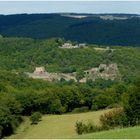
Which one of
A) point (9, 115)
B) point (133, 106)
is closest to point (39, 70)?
point (9, 115)

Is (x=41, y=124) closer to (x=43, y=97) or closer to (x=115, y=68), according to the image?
(x=43, y=97)

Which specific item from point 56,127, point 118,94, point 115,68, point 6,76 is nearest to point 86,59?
point 115,68

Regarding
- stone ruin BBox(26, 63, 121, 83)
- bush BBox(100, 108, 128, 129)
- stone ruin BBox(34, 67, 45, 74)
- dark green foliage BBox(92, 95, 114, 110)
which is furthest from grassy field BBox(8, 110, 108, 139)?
stone ruin BBox(34, 67, 45, 74)

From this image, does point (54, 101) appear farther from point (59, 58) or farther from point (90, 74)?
point (59, 58)

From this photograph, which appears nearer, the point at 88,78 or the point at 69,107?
the point at 69,107

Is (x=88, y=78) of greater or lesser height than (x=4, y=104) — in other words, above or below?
below

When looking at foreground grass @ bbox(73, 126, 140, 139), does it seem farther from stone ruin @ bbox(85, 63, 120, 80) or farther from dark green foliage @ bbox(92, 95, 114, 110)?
stone ruin @ bbox(85, 63, 120, 80)

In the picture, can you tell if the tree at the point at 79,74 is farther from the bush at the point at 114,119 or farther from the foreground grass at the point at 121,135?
the foreground grass at the point at 121,135
